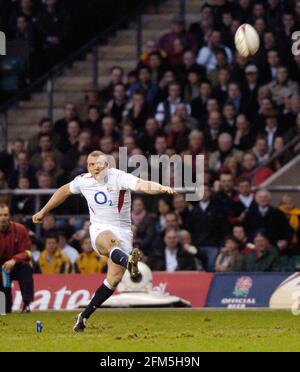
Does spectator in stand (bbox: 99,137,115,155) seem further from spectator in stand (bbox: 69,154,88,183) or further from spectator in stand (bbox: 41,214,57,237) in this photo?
spectator in stand (bbox: 41,214,57,237)

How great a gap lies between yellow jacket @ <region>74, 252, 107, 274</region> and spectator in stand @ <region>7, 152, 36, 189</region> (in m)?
3.41

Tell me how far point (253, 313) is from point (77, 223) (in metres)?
5.75

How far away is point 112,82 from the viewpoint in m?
29.9

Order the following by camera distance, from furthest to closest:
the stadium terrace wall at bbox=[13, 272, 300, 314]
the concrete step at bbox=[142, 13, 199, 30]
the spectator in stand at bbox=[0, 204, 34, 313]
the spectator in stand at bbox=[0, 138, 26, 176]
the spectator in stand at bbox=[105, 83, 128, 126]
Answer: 1. the concrete step at bbox=[142, 13, 199, 30]
2. the spectator in stand at bbox=[105, 83, 128, 126]
3. the spectator in stand at bbox=[0, 138, 26, 176]
4. the stadium terrace wall at bbox=[13, 272, 300, 314]
5. the spectator in stand at bbox=[0, 204, 34, 313]

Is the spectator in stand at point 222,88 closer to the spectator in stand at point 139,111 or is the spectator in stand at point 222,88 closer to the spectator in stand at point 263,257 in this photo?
the spectator in stand at point 139,111

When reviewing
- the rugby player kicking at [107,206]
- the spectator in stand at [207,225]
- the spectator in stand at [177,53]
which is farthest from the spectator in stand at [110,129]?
the rugby player kicking at [107,206]

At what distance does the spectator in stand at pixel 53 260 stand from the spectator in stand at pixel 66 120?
472cm

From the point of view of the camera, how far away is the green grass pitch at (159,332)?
14836 mm

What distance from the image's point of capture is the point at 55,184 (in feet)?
90.5

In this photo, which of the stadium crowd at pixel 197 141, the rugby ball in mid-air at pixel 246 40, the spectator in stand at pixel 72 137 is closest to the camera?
the rugby ball in mid-air at pixel 246 40

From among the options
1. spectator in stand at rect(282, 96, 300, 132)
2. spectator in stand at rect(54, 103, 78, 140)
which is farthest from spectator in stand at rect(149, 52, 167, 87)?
spectator in stand at rect(282, 96, 300, 132)

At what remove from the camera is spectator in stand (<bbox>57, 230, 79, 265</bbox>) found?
83.0 ft

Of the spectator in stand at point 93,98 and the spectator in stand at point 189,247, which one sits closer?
the spectator in stand at point 189,247

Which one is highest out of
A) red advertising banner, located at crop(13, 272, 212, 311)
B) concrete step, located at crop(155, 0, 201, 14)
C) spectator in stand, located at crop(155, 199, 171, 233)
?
concrete step, located at crop(155, 0, 201, 14)
